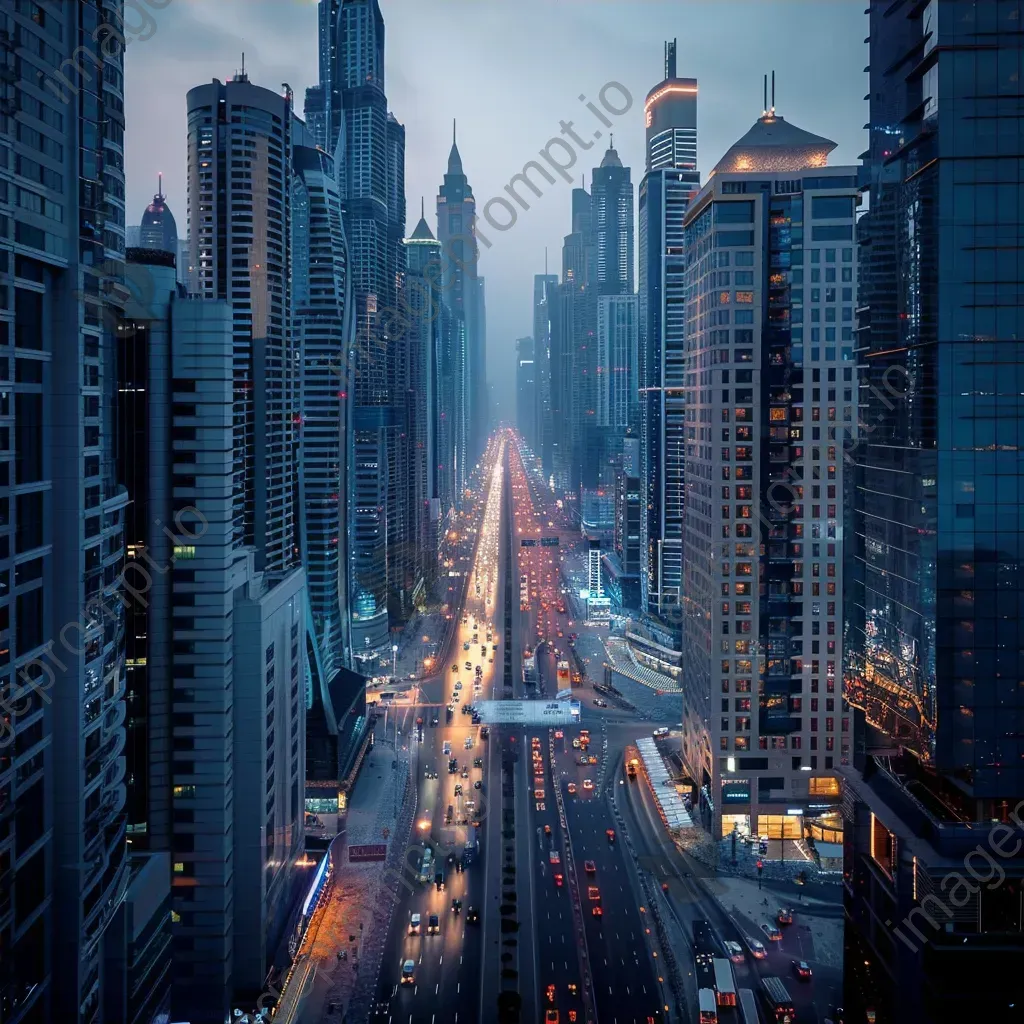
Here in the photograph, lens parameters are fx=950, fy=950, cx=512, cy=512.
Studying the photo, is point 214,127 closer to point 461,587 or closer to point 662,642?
point 662,642

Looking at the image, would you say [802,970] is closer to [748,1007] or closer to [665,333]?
[748,1007]

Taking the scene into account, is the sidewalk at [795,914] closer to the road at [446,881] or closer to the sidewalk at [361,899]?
the road at [446,881]

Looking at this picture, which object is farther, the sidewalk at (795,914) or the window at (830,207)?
the window at (830,207)

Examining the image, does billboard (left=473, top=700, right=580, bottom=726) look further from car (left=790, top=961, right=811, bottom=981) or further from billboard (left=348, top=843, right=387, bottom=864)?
car (left=790, top=961, right=811, bottom=981)

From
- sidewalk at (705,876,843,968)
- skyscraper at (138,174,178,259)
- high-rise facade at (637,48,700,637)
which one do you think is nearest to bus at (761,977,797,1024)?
sidewalk at (705,876,843,968)

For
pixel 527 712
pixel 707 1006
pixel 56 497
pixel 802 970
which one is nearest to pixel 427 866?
pixel 707 1006

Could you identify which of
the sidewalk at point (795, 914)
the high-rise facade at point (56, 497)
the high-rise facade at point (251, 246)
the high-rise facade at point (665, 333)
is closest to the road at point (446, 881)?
the sidewalk at point (795, 914)
